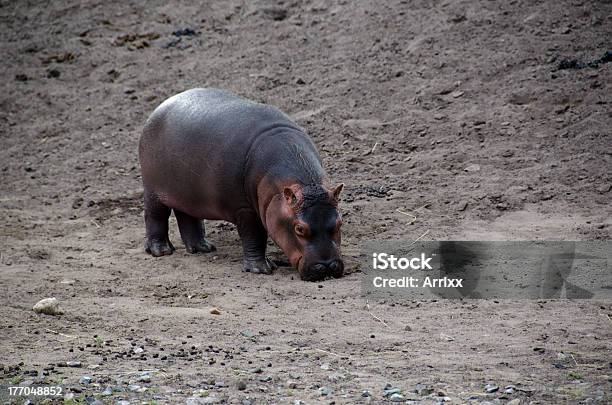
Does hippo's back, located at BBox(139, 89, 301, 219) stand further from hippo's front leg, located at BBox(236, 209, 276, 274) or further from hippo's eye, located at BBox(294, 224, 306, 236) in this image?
hippo's eye, located at BBox(294, 224, 306, 236)

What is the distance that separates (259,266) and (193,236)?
1.06 meters

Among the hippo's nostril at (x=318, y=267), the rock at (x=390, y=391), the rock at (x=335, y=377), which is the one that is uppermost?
the rock at (x=390, y=391)

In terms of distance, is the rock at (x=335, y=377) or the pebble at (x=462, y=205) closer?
the rock at (x=335, y=377)

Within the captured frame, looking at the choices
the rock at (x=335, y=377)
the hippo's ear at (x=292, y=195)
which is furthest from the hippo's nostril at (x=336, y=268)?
the rock at (x=335, y=377)

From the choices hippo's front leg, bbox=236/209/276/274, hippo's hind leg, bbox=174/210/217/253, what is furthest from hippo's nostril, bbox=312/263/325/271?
hippo's hind leg, bbox=174/210/217/253

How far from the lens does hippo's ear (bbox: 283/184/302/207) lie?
704 cm

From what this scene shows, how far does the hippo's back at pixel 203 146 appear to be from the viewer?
298 inches

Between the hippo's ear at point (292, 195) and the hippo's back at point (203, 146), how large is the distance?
1.93ft

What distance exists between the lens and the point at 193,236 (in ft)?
27.5

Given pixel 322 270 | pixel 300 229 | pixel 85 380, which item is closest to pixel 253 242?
pixel 300 229

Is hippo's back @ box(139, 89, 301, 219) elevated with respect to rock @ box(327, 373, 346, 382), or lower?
elevated

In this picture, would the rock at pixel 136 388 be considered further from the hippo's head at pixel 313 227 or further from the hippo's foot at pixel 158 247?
the hippo's foot at pixel 158 247

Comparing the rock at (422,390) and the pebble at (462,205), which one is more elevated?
the rock at (422,390)

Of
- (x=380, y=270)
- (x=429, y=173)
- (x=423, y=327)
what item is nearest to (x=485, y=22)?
(x=429, y=173)
